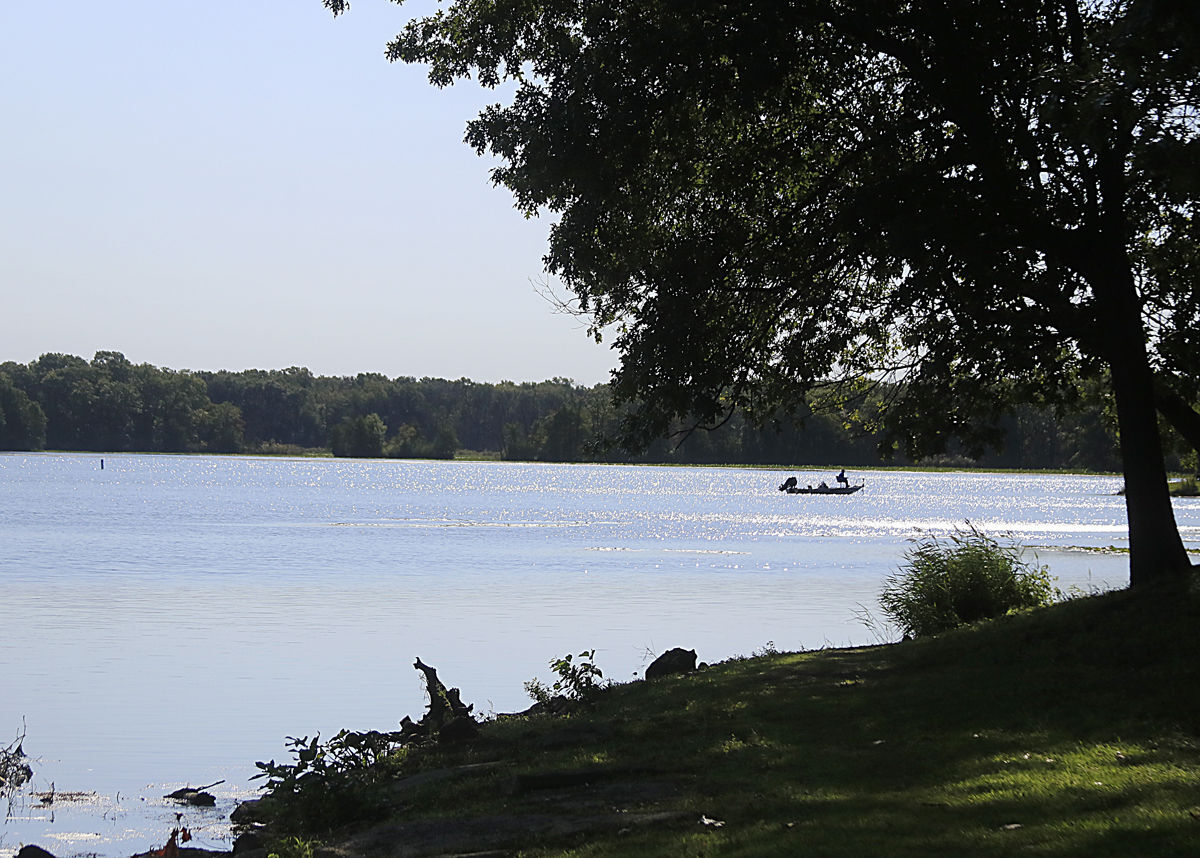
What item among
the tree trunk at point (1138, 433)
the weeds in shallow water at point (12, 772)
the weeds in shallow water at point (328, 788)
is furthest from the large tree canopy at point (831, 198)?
the weeds in shallow water at point (12, 772)

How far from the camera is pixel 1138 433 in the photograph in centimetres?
1516

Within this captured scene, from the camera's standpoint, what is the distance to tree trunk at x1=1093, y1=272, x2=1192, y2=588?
1496 centimetres

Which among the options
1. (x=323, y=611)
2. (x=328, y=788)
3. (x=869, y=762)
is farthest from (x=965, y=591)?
(x=323, y=611)

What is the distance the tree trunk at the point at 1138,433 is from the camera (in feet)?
49.1

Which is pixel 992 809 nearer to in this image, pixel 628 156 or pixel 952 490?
pixel 628 156

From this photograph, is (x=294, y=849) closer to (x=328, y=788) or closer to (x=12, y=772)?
(x=328, y=788)

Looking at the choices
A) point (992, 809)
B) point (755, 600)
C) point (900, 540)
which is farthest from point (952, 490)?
point (992, 809)

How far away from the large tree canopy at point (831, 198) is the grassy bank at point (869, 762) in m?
2.96

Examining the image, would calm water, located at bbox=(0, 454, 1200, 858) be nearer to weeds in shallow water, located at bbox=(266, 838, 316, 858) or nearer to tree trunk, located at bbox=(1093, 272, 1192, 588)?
weeds in shallow water, located at bbox=(266, 838, 316, 858)

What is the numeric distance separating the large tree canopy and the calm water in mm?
6205

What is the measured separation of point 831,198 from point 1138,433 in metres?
4.54

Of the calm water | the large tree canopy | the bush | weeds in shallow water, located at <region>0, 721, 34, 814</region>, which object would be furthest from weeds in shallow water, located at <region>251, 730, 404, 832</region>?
the bush

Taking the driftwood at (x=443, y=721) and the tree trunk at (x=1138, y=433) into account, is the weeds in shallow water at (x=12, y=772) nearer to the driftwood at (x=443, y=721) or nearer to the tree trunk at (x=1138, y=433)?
the driftwood at (x=443, y=721)

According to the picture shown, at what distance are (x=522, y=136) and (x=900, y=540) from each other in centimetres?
4134
